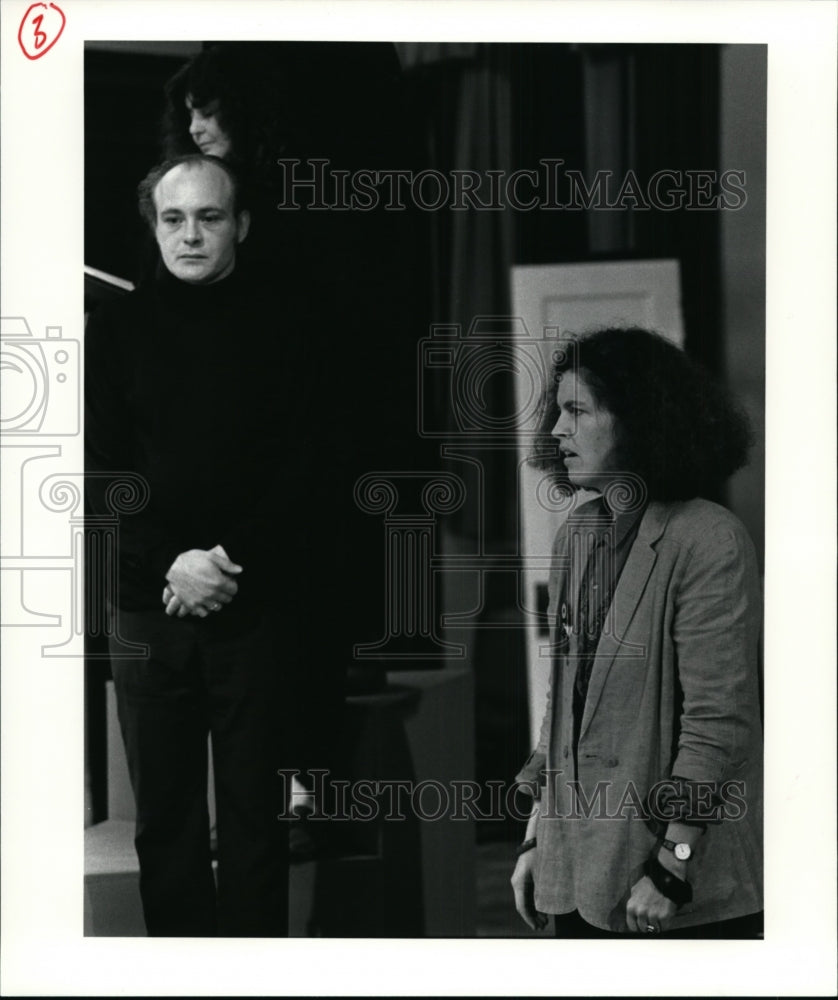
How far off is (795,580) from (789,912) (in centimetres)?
92

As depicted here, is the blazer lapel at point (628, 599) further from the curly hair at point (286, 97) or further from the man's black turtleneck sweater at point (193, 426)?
the curly hair at point (286, 97)

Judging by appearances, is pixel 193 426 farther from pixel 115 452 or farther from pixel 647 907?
pixel 647 907

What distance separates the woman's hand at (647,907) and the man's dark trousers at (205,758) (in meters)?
0.94

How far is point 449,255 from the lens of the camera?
3.81m

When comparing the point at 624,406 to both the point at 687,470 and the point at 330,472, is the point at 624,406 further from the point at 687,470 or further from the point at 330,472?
the point at 330,472

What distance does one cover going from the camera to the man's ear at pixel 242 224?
3820 millimetres

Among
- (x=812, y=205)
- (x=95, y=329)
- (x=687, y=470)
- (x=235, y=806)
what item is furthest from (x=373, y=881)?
(x=812, y=205)

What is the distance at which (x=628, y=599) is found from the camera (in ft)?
12.4

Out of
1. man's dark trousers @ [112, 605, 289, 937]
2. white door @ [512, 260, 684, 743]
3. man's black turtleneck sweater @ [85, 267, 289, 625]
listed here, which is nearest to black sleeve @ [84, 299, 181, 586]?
man's black turtleneck sweater @ [85, 267, 289, 625]

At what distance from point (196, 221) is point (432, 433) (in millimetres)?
858

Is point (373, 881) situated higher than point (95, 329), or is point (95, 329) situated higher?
point (95, 329)

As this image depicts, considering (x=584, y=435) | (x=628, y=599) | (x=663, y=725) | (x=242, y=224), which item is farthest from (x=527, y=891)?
(x=242, y=224)

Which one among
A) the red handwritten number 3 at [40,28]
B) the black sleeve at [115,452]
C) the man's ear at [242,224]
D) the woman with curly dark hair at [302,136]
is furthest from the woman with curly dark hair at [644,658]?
the red handwritten number 3 at [40,28]

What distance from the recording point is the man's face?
382 centimetres
